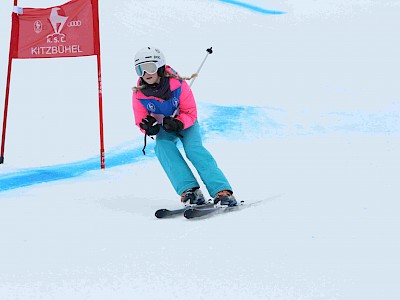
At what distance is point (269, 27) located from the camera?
10953mm

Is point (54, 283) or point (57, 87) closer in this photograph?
point (54, 283)

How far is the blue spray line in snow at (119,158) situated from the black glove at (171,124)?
1763mm

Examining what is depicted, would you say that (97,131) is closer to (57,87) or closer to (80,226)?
(57,87)

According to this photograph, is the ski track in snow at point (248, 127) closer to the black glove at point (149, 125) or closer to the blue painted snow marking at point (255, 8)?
the black glove at point (149, 125)

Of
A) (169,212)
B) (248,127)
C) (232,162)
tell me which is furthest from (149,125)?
(248,127)

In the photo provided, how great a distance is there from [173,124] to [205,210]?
619 millimetres

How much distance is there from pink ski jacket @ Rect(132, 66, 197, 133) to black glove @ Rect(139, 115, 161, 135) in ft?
0.36

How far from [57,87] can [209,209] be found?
5224mm

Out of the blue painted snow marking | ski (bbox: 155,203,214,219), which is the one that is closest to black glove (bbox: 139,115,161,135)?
ski (bbox: 155,203,214,219)

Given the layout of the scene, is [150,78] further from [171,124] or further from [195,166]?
[195,166]

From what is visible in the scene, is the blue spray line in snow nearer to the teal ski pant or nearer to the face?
the teal ski pant

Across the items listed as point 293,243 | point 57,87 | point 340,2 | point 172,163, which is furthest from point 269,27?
point 293,243

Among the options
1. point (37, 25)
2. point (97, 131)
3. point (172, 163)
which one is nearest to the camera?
point (172, 163)

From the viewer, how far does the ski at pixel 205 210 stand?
3.72 m
